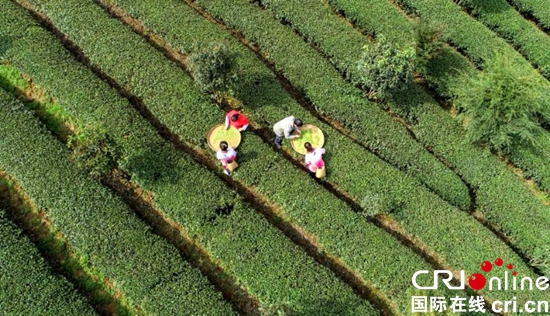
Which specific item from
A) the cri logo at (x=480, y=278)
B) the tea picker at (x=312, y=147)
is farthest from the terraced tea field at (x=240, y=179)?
the tea picker at (x=312, y=147)

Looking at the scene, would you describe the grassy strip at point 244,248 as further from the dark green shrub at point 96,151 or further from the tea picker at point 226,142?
the dark green shrub at point 96,151

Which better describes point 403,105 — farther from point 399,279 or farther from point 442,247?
point 399,279

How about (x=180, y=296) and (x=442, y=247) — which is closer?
(x=180, y=296)

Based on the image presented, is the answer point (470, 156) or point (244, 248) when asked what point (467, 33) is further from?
point (244, 248)

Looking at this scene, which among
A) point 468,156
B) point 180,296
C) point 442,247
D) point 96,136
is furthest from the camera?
point 468,156

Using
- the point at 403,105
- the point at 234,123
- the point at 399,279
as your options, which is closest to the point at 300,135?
the point at 234,123

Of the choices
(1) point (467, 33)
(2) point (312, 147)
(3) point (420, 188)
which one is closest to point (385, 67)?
(2) point (312, 147)
